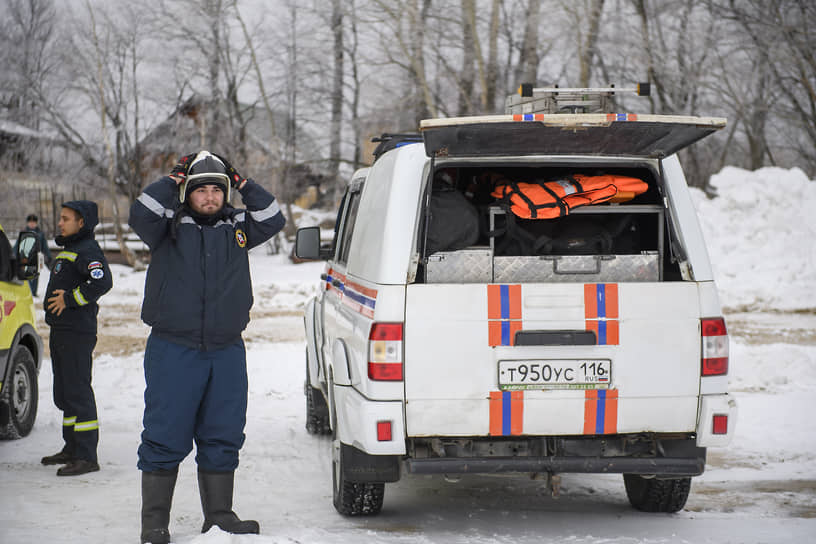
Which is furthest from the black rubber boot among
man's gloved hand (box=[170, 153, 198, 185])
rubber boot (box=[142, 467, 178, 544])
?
man's gloved hand (box=[170, 153, 198, 185])

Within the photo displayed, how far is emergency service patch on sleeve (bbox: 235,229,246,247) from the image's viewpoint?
432 cm

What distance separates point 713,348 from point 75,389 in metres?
4.13

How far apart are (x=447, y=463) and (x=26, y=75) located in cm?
3223

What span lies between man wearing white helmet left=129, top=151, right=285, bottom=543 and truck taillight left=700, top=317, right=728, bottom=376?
2222mm

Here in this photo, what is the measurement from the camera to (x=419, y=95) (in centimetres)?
2402

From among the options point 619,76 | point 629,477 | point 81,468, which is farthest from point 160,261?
point 619,76

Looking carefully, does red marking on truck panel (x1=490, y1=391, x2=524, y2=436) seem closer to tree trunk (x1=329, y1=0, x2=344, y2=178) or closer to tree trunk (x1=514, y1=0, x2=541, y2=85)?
tree trunk (x1=514, y1=0, x2=541, y2=85)

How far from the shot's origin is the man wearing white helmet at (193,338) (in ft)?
13.5

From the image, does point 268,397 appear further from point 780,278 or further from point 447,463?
point 780,278

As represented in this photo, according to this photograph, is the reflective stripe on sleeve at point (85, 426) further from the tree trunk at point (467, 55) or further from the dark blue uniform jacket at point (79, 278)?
the tree trunk at point (467, 55)

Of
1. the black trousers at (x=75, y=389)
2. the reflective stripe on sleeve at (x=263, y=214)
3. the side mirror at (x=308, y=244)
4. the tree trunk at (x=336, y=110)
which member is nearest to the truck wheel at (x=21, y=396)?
the black trousers at (x=75, y=389)

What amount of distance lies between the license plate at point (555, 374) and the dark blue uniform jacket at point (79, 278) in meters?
3.15

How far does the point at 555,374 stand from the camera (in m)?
4.06

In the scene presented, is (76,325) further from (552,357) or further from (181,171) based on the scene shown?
(552,357)
